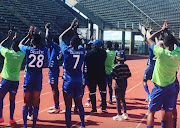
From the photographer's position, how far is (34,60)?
5.48m

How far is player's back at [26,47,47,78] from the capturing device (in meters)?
5.44

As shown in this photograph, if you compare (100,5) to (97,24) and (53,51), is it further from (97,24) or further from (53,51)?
(53,51)

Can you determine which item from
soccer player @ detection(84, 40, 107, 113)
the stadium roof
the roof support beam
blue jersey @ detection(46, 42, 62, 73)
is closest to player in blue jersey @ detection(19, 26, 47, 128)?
blue jersey @ detection(46, 42, 62, 73)

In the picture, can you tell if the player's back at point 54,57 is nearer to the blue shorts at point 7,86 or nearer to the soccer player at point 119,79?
the blue shorts at point 7,86

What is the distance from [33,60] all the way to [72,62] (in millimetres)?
861

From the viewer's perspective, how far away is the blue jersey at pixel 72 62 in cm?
522

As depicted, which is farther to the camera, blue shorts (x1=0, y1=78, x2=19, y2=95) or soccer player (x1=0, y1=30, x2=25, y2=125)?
blue shorts (x1=0, y1=78, x2=19, y2=95)

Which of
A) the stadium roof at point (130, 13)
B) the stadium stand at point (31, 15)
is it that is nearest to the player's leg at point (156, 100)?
the stadium stand at point (31, 15)

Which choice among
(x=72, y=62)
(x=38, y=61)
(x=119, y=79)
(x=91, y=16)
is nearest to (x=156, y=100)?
(x=72, y=62)

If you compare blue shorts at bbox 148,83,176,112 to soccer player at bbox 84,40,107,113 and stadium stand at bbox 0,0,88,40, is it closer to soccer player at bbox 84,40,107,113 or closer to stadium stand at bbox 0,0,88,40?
soccer player at bbox 84,40,107,113

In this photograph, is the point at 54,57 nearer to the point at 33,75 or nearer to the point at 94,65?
the point at 94,65

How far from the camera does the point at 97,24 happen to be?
39719 mm

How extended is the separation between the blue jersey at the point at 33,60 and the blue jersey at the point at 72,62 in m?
0.58

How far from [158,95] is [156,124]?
1985mm
